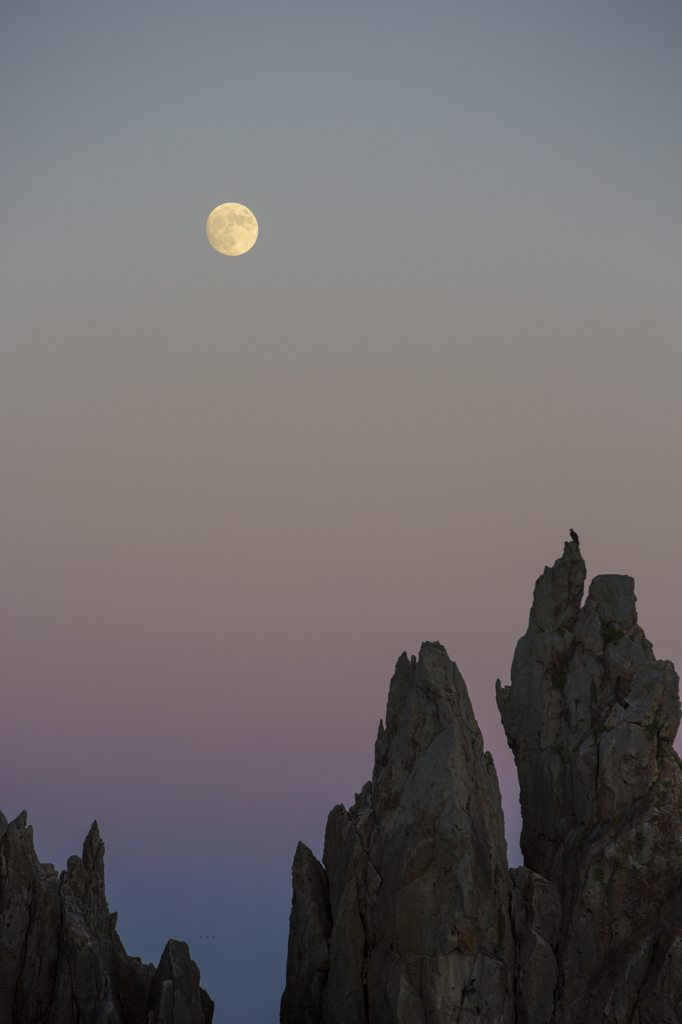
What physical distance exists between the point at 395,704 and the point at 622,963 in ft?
71.9

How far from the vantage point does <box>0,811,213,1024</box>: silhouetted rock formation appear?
5953 cm

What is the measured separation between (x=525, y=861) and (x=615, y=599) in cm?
2046

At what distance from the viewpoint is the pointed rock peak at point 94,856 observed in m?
67.2

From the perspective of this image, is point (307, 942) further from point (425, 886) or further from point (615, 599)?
point (615, 599)

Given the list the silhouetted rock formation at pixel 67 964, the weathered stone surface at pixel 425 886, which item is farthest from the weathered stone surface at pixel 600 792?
the silhouetted rock formation at pixel 67 964

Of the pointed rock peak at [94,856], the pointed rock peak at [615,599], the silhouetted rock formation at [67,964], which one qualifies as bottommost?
the silhouetted rock formation at [67,964]

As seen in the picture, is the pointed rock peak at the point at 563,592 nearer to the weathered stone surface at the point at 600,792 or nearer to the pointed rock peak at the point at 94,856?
the weathered stone surface at the point at 600,792

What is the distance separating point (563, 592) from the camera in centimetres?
6881

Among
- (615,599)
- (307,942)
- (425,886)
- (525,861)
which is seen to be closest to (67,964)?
(307,942)

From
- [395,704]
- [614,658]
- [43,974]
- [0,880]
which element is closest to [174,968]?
[43,974]

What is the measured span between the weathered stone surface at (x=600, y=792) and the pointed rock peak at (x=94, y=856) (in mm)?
30657

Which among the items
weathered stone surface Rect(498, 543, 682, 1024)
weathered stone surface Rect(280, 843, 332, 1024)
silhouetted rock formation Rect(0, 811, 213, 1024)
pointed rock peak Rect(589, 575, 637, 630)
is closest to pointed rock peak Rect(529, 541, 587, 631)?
weathered stone surface Rect(498, 543, 682, 1024)

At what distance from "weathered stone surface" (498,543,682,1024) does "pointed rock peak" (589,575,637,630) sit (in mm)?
76

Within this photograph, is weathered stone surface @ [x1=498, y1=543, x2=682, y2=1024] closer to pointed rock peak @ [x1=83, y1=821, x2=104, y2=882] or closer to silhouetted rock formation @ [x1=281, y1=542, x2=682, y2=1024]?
silhouetted rock formation @ [x1=281, y1=542, x2=682, y2=1024]
